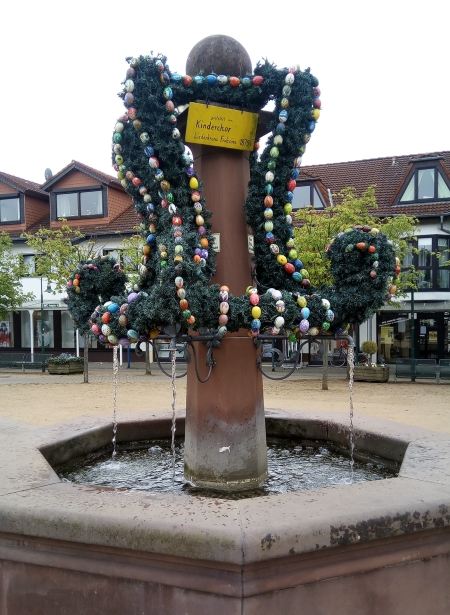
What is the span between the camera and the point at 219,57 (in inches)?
Result: 159

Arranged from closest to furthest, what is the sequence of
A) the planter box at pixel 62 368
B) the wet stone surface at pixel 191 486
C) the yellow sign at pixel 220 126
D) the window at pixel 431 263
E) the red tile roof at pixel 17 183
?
the yellow sign at pixel 220 126 < the wet stone surface at pixel 191 486 < the planter box at pixel 62 368 < the window at pixel 431 263 < the red tile roof at pixel 17 183

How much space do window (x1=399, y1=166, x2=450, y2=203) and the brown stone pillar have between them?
854 inches

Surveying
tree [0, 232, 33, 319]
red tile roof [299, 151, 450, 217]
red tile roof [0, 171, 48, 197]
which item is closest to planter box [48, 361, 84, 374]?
tree [0, 232, 33, 319]

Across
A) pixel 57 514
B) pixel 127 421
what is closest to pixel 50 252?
pixel 127 421

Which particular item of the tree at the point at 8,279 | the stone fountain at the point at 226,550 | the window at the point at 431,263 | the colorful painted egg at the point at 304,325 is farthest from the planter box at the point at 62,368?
the colorful painted egg at the point at 304,325

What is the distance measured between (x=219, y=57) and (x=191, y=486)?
10.1 ft

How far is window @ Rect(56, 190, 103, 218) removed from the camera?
92.6 ft

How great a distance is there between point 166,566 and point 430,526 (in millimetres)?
1225

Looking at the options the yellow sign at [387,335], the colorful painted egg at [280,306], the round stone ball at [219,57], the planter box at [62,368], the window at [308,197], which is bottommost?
the planter box at [62,368]

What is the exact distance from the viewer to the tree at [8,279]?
2406 cm

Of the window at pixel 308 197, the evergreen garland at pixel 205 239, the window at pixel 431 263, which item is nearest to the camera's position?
the evergreen garland at pixel 205 239

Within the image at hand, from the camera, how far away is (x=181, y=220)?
12.1ft

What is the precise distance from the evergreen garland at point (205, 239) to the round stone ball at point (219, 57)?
17 centimetres

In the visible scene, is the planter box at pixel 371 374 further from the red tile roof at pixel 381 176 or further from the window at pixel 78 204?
the window at pixel 78 204
